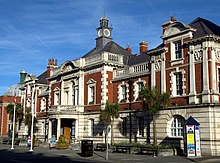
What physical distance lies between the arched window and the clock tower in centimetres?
1951

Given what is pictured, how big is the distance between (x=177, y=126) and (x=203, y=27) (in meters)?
9.22

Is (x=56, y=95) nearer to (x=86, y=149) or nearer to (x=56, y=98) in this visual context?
(x=56, y=98)

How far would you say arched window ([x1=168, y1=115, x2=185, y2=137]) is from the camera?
2870 centimetres

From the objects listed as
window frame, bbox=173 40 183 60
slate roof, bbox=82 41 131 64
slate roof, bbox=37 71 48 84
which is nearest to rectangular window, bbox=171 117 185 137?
window frame, bbox=173 40 183 60

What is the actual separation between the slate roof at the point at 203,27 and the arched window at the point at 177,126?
7379 mm

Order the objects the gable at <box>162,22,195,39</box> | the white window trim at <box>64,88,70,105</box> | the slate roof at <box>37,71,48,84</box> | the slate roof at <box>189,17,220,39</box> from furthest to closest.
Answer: the slate roof at <box>37,71,48,84</box>, the white window trim at <box>64,88,70,105</box>, the gable at <box>162,22,195,39</box>, the slate roof at <box>189,17,220,39</box>

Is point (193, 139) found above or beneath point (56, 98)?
beneath

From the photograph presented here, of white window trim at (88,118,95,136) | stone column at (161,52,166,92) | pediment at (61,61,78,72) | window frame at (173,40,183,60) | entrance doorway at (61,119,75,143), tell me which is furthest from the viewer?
pediment at (61,61,78,72)

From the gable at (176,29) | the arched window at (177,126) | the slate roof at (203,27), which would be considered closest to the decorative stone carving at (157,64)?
the gable at (176,29)

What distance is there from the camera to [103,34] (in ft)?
152

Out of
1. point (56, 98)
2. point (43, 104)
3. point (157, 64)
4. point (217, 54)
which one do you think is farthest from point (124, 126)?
point (43, 104)

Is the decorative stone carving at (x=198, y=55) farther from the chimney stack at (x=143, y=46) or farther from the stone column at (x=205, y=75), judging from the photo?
the chimney stack at (x=143, y=46)

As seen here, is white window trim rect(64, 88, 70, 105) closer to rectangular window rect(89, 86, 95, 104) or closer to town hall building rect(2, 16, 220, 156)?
town hall building rect(2, 16, 220, 156)

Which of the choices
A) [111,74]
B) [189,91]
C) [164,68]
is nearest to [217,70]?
[189,91]
